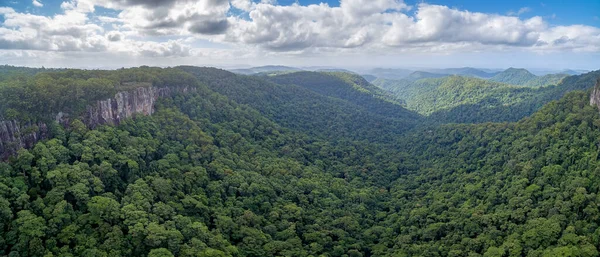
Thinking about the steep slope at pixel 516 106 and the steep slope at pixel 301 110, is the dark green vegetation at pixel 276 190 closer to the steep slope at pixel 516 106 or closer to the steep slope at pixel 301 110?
the steep slope at pixel 301 110

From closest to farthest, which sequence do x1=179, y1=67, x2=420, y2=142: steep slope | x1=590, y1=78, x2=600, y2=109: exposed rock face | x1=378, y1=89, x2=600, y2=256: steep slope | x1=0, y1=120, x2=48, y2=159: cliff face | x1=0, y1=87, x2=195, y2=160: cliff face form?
x1=0, y1=120, x2=48, y2=159: cliff face
x1=0, y1=87, x2=195, y2=160: cliff face
x1=378, y1=89, x2=600, y2=256: steep slope
x1=590, y1=78, x2=600, y2=109: exposed rock face
x1=179, y1=67, x2=420, y2=142: steep slope

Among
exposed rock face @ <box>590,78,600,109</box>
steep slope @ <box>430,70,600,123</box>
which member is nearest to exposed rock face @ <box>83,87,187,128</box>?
exposed rock face @ <box>590,78,600,109</box>

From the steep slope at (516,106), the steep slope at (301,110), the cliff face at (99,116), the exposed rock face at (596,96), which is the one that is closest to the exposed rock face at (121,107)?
the cliff face at (99,116)

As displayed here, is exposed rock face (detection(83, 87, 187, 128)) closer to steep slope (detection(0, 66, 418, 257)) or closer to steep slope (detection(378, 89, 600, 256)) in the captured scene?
steep slope (detection(0, 66, 418, 257))

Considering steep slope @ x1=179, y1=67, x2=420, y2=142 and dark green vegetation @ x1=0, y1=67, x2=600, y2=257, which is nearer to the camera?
dark green vegetation @ x1=0, y1=67, x2=600, y2=257

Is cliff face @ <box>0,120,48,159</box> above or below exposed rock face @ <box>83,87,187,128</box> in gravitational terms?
below

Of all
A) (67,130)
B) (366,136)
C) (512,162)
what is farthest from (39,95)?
(366,136)

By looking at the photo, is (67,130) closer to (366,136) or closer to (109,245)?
(109,245)

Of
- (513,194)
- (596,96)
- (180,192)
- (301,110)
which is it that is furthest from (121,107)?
(596,96)
